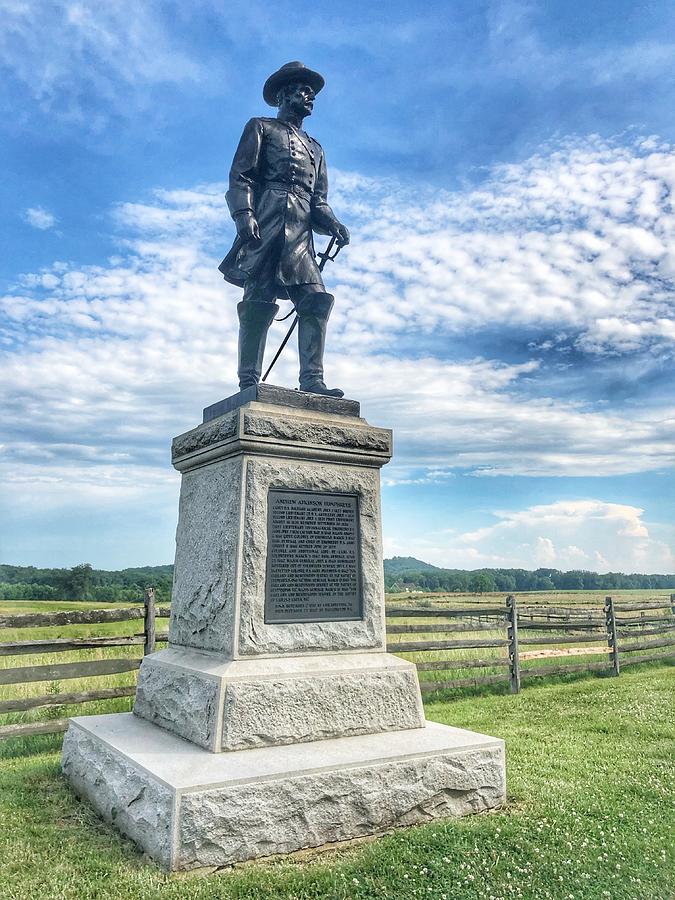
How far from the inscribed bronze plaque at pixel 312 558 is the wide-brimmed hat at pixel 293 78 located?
3.54 m

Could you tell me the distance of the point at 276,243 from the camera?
5352 mm

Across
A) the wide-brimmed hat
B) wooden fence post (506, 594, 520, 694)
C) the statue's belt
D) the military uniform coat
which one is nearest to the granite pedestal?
the military uniform coat

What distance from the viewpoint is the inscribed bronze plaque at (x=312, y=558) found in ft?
14.4

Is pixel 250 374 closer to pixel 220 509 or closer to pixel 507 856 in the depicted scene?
pixel 220 509

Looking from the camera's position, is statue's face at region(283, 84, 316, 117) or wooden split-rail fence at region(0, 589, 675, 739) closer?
statue's face at region(283, 84, 316, 117)

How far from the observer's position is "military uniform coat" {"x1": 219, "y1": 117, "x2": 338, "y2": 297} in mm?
5312

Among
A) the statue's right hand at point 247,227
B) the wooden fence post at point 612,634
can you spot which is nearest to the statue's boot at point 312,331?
the statue's right hand at point 247,227

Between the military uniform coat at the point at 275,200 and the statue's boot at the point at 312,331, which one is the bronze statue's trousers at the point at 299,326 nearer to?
the statue's boot at the point at 312,331

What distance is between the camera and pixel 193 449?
16.6 feet

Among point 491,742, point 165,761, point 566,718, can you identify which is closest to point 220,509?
point 165,761

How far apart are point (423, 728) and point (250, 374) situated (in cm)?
289

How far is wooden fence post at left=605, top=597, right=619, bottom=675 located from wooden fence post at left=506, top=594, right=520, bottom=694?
9.41 feet

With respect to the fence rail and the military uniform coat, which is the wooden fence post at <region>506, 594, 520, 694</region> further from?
the military uniform coat

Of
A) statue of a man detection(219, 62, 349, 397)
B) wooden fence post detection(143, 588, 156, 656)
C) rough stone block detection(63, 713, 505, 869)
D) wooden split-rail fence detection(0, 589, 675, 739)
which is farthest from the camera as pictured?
wooden fence post detection(143, 588, 156, 656)
